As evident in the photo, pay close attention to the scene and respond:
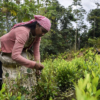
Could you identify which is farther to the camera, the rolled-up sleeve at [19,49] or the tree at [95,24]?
the tree at [95,24]

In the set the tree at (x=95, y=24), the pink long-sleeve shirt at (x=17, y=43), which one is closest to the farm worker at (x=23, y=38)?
the pink long-sleeve shirt at (x=17, y=43)

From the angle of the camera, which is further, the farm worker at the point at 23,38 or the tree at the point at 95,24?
the tree at the point at 95,24

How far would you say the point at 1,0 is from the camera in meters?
8.72

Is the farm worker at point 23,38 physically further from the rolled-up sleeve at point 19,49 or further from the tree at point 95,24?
the tree at point 95,24

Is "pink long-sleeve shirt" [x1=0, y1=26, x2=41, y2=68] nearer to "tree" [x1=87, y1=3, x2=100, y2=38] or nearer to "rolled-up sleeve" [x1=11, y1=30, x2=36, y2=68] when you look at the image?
"rolled-up sleeve" [x1=11, y1=30, x2=36, y2=68]

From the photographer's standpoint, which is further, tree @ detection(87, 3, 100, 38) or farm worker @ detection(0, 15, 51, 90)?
tree @ detection(87, 3, 100, 38)

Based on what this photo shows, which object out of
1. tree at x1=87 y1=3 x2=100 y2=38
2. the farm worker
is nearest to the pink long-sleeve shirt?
the farm worker

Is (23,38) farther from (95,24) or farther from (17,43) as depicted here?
(95,24)

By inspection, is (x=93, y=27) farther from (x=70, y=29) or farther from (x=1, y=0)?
(x=1, y=0)

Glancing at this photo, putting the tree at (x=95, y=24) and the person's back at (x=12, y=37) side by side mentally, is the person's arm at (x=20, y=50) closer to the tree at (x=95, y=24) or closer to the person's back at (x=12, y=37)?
the person's back at (x=12, y=37)

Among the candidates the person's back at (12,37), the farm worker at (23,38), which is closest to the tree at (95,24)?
the farm worker at (23,38)

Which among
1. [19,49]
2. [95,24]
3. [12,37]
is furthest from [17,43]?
[95,24]

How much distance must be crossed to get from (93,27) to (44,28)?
75.4 feet

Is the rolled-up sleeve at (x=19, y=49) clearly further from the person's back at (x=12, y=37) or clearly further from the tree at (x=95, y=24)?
the tree at (x=95, y=24)
